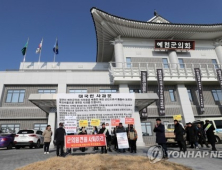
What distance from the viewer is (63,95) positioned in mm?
12750

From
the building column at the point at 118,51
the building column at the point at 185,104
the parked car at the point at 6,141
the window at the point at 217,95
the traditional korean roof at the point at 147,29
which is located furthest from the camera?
the building column at the point at 118,51

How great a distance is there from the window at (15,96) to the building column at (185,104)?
18071mm

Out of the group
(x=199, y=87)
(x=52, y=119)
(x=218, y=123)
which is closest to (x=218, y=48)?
(x=199, y=87)

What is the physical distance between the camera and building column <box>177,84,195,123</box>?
19.1m

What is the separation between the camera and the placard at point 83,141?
28.8 ft

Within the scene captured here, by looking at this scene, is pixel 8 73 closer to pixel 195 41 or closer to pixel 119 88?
pixel 119 88

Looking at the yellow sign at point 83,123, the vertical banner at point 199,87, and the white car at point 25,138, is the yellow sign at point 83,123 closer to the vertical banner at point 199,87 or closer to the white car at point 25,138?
the white car at point 25,138

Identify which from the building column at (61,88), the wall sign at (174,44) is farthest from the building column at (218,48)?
the building column at (61,88)

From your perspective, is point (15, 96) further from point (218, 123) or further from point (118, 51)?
point (218, 123)

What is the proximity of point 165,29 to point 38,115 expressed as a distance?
1893 cm

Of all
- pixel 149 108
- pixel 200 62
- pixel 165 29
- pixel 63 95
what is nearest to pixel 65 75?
pixel 63 95

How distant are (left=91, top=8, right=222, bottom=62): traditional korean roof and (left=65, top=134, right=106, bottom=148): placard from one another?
1646 cm

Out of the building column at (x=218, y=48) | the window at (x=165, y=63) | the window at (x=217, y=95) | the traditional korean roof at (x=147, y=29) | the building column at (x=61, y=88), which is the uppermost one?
the traditional korean roof at (x=147, y=29)

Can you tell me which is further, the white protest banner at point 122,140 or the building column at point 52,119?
the building column at point 52,119
